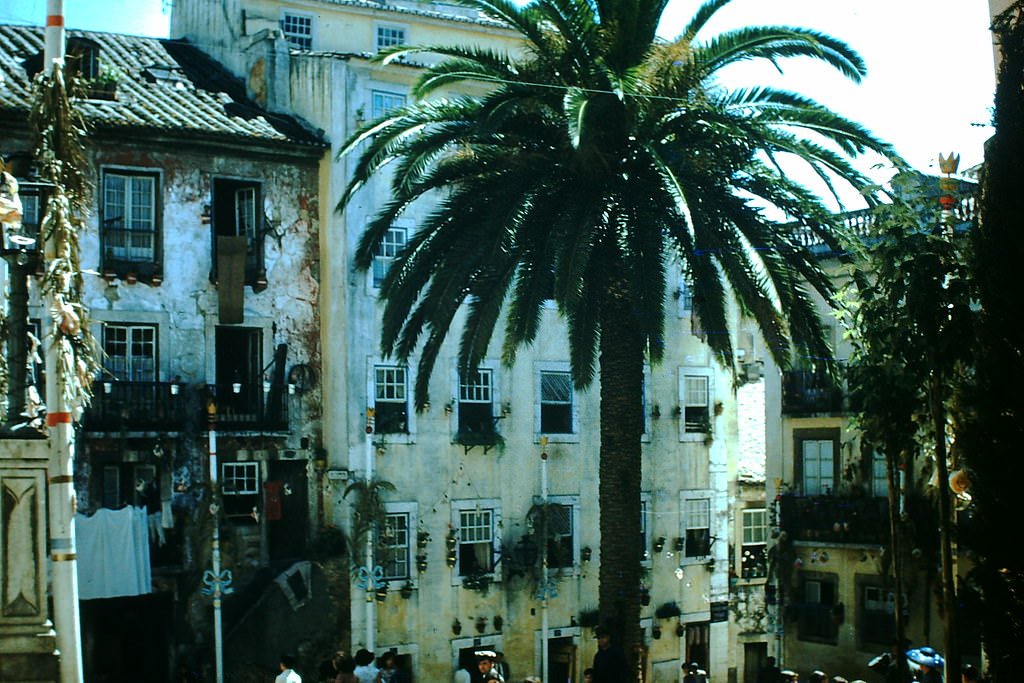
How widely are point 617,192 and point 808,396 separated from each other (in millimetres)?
17590

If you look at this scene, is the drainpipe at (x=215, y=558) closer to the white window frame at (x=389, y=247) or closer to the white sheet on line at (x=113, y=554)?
the white sheet on line at (x=113, y=554)

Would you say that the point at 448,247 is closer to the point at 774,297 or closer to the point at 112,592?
the point at 774,297

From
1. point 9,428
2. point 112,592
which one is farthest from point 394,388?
point 9,428

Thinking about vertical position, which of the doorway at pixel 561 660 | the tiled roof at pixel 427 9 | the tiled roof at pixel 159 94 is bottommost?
the doorway at pixel 561 660

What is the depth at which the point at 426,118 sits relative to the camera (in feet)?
80.4

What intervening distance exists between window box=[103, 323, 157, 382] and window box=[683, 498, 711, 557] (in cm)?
1514

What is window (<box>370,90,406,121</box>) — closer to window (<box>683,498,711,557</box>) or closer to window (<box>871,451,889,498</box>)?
window (<box>683,498,711,557</box>)

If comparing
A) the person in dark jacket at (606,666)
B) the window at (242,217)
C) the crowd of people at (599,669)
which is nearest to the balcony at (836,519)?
the crowd of people at (599,669)

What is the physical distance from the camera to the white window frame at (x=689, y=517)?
3909 cm

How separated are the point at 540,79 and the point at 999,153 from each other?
10.8 metres

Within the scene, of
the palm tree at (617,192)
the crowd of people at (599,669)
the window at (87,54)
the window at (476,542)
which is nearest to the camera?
the crowd of people at (599,669)

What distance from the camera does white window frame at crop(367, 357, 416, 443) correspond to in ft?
112

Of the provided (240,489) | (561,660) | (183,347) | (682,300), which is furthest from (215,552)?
(682,300)

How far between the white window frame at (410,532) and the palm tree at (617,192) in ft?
31.3
